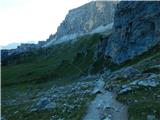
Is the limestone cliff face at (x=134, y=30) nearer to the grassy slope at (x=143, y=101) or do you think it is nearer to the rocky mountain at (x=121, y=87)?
the rocky mountain at (x=121, y=87)

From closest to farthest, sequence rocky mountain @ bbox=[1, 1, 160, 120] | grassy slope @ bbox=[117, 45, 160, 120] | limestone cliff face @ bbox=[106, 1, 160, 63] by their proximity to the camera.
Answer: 1. grassy slope @ bbox=[117, 45, 160, 120]
2. rocky mountain @ bbox=[1, 1, 160, 120]
3. limestone cliff face @ bbox=[106, 1, 160, 63]

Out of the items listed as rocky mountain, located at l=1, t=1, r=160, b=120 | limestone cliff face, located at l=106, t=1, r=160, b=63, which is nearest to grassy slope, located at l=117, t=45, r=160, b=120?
rocky mountain, located at l=1, t=1, r=160, b=120

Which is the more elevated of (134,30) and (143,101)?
(134,30)

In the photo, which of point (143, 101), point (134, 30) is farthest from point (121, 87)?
point (134, 30)

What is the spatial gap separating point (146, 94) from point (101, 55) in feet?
230

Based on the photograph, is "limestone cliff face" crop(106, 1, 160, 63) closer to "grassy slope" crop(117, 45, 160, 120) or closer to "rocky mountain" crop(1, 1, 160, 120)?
"rocky mountain" crop(1, 1, 160, 120)

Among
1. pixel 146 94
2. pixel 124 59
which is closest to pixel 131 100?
pixel 146 94

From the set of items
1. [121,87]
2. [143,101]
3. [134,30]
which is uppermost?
[134,30]

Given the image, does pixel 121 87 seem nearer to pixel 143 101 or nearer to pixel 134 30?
pixel 143 101

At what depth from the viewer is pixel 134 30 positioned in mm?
90125

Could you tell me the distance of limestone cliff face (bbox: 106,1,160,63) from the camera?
83688 mm

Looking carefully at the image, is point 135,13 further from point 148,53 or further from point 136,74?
point 136,74

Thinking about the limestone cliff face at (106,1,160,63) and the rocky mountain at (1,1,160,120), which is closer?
the rocky mountain at (1,1,160,120)

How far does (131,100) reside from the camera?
131 feet
